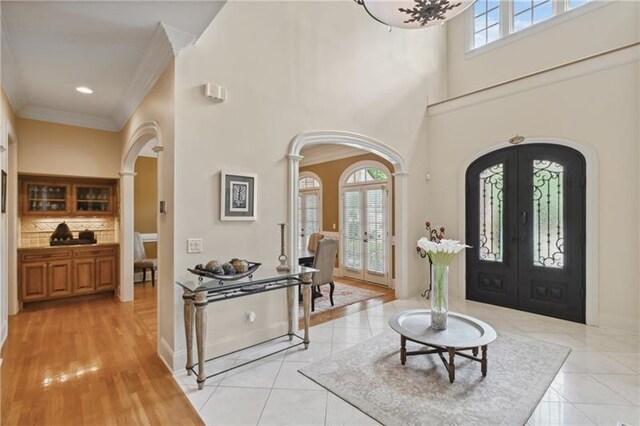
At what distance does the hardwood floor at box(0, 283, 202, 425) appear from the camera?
7.31ft

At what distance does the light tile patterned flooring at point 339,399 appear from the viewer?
7.13 feet

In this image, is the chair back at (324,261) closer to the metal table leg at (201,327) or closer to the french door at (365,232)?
the french door at (365,232)

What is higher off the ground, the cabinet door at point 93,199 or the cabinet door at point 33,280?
the cabinet door at point 93,199

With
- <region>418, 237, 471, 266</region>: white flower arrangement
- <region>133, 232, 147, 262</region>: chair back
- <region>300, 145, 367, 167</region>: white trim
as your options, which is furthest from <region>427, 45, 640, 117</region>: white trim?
<region>133, 232, 147, 262</region>: chair back

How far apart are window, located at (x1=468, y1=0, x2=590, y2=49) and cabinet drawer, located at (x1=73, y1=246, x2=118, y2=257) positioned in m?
7.33

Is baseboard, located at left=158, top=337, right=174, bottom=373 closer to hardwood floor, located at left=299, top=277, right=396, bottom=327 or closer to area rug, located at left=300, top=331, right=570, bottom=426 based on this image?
area rug, located at left=300, top=331, right=570, bottom=426

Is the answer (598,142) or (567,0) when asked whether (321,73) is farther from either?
(567,0)

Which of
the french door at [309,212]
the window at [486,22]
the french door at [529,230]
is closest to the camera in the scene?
the french door at [529,230]

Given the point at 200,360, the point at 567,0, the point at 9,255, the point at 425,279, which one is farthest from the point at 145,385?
the point at 567,0

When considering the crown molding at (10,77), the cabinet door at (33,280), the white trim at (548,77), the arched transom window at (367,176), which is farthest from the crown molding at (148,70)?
the white trim at (548,77)

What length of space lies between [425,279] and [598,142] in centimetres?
303

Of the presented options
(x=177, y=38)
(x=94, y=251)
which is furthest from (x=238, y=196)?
(x=94, y=251)

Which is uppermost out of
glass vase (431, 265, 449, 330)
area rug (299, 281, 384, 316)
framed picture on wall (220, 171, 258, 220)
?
framed picture on wall (220, 171, 258, 220)

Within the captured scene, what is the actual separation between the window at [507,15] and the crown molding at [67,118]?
6.54 m
